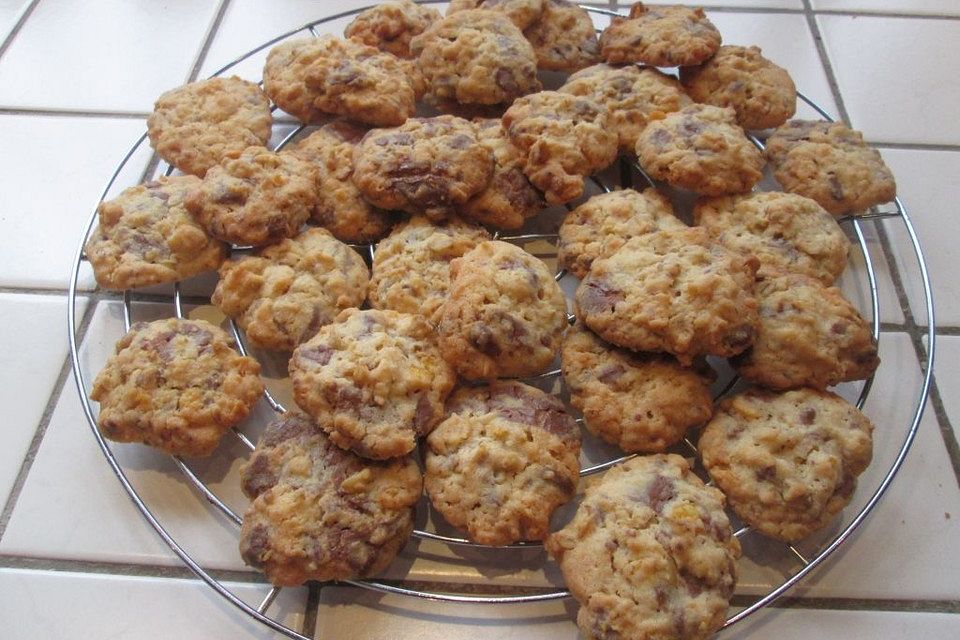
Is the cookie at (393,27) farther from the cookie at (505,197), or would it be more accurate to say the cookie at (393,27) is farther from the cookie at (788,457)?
the cookie at (788,457)

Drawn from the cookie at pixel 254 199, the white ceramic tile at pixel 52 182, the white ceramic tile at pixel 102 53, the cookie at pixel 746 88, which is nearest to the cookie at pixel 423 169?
the cookie at pixel 254 199

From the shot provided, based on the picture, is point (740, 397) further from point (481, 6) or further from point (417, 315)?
point (481, 6)

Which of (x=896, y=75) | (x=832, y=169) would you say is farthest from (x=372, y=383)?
(x=896, y=75)

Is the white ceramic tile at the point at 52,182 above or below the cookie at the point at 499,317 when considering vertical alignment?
below

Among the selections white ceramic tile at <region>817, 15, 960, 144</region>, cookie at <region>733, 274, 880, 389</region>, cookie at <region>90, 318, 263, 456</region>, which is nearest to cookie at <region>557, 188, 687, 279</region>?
cookie at <region>733, 274, 880, 389</region>

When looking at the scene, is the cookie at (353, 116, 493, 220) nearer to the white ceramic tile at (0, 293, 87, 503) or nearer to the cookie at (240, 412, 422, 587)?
the cookie at (240, 412, 422, 587)

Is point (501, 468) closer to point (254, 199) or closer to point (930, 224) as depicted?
point (254, 199)
